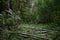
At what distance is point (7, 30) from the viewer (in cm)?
721

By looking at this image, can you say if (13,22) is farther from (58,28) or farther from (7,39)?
(58,28)

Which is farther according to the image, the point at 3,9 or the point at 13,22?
the point at 3,9

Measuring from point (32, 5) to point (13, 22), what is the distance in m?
12.3

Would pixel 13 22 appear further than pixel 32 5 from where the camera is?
No

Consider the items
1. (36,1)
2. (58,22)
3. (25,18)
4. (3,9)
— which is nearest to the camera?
(58,22)

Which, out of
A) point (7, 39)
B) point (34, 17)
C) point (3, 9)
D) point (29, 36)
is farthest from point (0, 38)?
point (34, 17)

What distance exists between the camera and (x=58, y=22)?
603 cm

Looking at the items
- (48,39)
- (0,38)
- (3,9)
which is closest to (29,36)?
(48,39)

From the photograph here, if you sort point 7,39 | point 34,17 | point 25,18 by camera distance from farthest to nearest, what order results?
point 34,17, point 25,18, point 7,39

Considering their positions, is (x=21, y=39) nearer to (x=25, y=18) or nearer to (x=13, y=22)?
(x=13, y=22)

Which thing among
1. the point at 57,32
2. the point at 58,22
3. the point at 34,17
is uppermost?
the point at 58,22

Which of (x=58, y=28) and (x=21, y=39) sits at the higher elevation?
(x=58, y=28)

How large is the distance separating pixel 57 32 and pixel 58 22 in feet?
1.58

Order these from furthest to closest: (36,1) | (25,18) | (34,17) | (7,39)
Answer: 1. (36,1)
2. (34,17)
3. (25,18)
4. (7,39)
